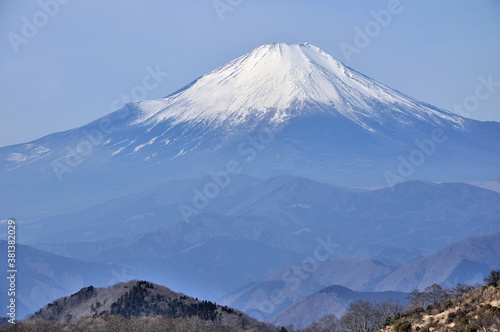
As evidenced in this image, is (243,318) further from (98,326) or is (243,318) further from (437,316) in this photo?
(437,316)

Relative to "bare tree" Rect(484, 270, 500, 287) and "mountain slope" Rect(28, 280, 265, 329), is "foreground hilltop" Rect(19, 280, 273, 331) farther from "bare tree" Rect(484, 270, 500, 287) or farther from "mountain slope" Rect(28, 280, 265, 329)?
"bare tree" Rect(484, 270, 500, 287)

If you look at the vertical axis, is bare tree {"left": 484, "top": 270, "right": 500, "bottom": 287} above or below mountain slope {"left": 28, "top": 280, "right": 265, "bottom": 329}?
below

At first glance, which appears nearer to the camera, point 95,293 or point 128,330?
point 128,330

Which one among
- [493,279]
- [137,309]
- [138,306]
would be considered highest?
[138,306]

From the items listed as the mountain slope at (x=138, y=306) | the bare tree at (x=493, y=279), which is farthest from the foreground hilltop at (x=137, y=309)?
the bare tree at (x=493, y=279)

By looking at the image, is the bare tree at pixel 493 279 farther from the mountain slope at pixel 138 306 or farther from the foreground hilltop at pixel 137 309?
the mountain slope at pixel 138 306

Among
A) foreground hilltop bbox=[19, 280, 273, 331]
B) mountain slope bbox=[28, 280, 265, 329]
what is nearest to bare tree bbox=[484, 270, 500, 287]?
foreground hilltop bbox=[19, 280, 273, 331]

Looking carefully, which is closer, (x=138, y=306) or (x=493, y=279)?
(x=493, y=279)

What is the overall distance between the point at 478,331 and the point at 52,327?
195 ft

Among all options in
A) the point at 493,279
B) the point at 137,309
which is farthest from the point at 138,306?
the point at 493,279

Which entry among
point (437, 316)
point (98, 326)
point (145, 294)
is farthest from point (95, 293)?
point (437, 316)

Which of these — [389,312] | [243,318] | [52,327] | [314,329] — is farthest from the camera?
[243,318]

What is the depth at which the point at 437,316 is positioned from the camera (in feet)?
165

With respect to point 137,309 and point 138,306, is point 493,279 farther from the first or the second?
Answer: point 138,306
